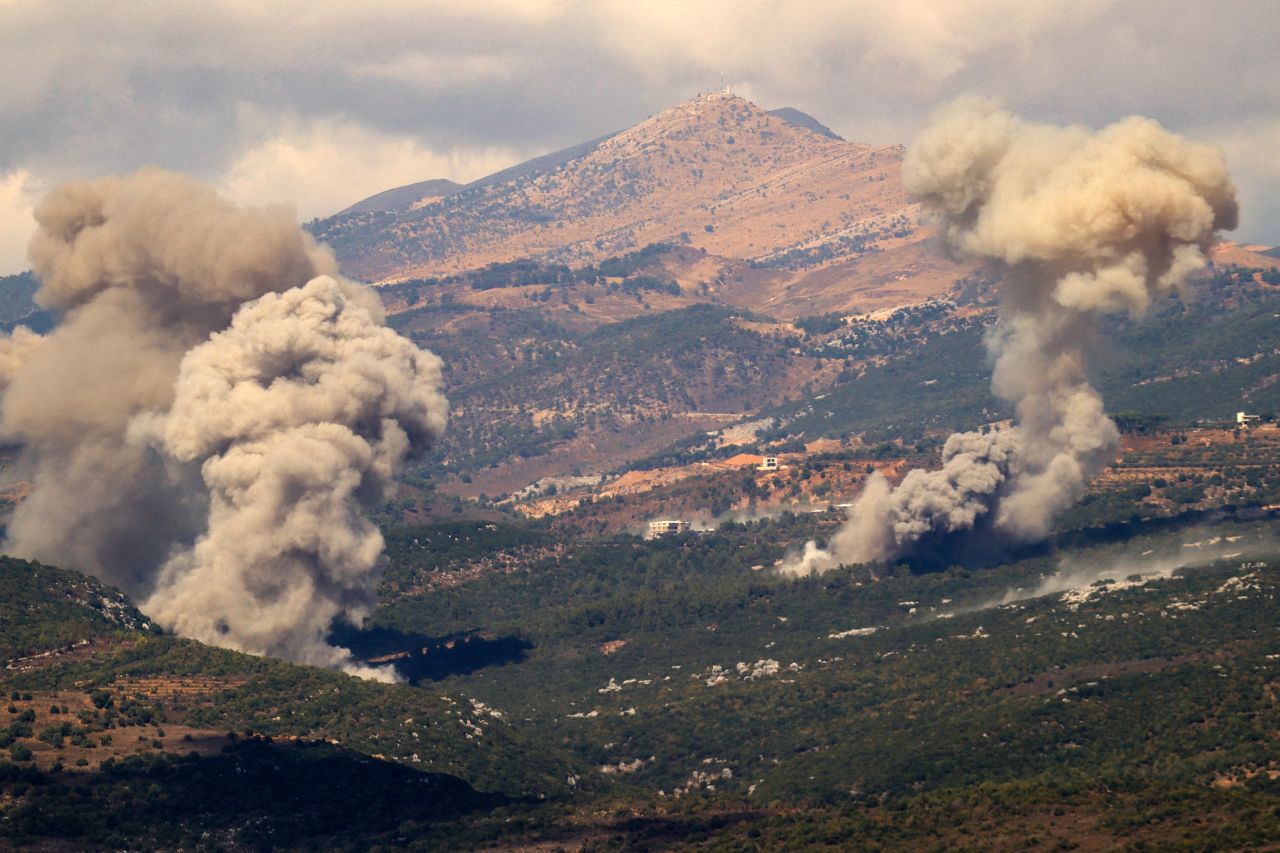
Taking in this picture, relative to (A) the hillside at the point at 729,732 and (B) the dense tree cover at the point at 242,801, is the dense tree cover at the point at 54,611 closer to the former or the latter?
(A) the hillside at the point at 729,732

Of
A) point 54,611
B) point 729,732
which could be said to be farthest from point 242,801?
point 729,732

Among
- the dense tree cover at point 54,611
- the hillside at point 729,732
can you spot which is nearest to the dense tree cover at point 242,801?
the hillside at point 729,732

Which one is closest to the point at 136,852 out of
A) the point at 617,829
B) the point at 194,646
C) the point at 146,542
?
the point at 617,829

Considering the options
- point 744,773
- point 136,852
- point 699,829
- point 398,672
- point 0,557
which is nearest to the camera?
point 136,852

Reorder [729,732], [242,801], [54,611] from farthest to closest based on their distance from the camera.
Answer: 1. [729,732]
2. [54,611]
3. [242,801]

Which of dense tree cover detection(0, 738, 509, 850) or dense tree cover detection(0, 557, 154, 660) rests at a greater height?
dense tree cover detection(0, 557, 154, 660)

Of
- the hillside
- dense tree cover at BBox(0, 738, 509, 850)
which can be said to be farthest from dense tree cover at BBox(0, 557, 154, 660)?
dense tree cover at BBox(0, 738, 509, 850)

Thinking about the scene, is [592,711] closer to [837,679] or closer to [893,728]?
[837,679]

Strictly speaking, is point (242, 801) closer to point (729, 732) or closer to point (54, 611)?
point (54, 611)

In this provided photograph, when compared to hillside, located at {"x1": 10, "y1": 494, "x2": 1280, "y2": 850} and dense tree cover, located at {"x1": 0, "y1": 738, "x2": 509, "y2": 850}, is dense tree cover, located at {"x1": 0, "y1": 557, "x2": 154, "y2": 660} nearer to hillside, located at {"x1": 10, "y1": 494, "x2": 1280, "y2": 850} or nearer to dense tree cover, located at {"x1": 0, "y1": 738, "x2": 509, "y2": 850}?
hillside, located at {"x1": 10, "y1": 494, "x2": 1280, "y2": 850}

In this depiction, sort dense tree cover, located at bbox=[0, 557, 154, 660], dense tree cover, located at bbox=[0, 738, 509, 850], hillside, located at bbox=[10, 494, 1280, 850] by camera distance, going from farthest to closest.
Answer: dense tree cover, located at bbox=[0, 557, 154, 660]
hillside, located at bbox=[10, 494, 1280, 850]
dense tree cover, located at bbox=[0, 738, 509, 850]

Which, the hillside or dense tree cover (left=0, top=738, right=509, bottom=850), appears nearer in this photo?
dense tree cover (left=0, top=738, right=509, bottom=850)
